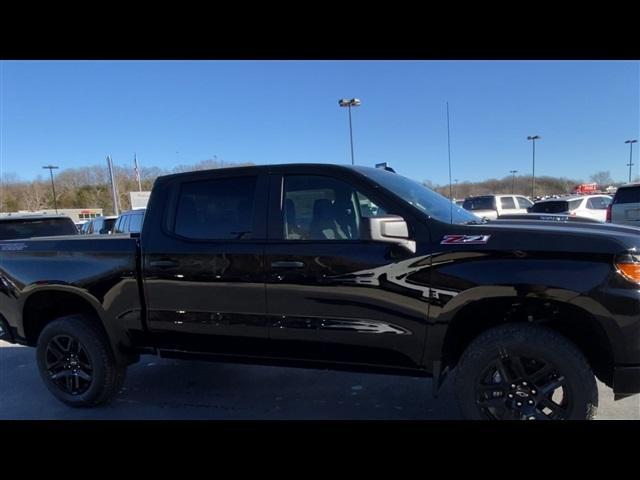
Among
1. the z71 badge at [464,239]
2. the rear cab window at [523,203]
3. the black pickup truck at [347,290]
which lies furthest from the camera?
the rear cab window at [523,203]

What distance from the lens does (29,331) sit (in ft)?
13.3

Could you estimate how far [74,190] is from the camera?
240 feet

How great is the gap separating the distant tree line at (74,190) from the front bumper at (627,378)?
68.1 meters

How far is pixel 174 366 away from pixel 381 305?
10.2 ft

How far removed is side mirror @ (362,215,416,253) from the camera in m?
2.65

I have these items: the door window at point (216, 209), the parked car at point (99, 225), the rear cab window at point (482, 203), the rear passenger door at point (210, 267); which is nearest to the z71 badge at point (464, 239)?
the rear passenger door at point (210, 267)

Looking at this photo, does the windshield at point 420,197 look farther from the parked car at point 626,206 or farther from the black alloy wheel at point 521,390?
the parked car at point 626,206

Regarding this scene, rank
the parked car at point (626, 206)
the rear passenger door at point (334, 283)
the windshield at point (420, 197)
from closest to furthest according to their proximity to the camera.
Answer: the rear passenger door at point (334, 283) → the windshield at point (420, 197) → the parked car at point (626, 206)

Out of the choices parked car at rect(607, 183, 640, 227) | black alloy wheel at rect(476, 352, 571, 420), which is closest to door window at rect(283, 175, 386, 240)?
black alloy wheel at rect(476, 352, 571, 420)

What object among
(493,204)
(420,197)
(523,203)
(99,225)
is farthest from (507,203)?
(99,225)

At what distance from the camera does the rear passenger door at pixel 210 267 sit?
3.15 metres
